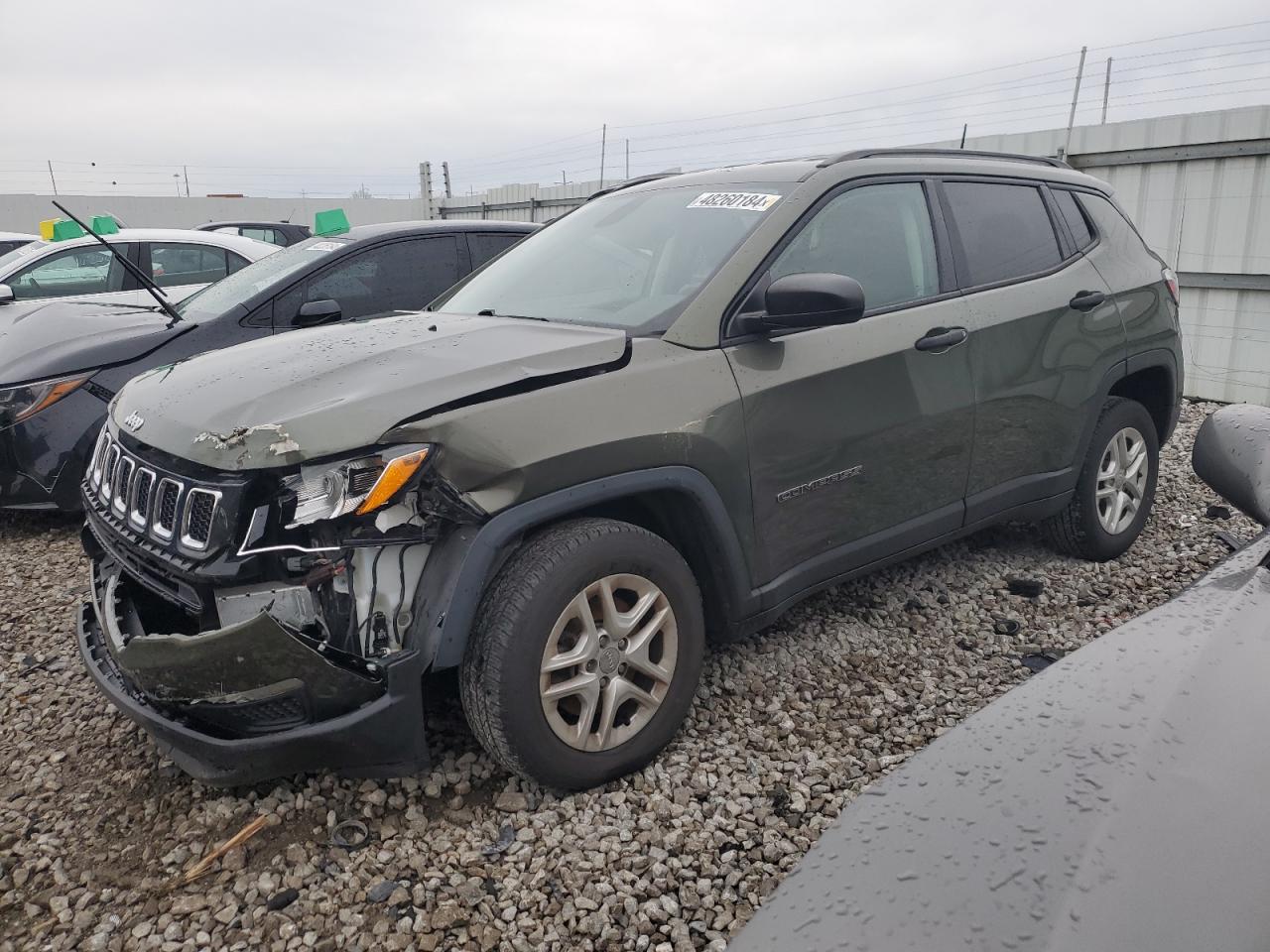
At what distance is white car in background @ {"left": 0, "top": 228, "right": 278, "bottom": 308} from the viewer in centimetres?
695

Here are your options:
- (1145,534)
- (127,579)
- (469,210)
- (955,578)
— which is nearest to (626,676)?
(127,579)

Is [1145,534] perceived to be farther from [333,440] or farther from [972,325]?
[333,440]

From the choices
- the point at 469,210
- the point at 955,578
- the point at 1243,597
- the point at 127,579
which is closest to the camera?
the point at 1243,597

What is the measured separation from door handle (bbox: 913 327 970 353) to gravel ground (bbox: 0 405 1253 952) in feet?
3.62

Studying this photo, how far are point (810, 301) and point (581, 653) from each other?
3.76ft

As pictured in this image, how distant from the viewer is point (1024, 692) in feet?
4.69

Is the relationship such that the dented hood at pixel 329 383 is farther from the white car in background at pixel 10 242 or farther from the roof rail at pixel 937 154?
the white car in background at pixel 10 242

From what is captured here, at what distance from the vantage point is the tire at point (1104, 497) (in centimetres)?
396

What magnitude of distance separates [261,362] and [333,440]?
0.64 meters

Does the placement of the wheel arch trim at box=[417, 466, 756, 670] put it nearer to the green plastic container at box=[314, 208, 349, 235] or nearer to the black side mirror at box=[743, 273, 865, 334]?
the black side mirror at box=[743, 273, 865, 334]

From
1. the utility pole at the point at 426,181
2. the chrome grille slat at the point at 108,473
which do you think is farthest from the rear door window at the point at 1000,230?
the utility pole at the point at 426,181

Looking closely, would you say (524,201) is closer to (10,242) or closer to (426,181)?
(426,181)

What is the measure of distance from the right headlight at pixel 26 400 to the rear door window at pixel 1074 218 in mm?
4676

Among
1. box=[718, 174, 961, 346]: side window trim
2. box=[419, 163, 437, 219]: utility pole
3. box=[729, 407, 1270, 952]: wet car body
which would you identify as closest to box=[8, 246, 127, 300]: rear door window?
box=[718, 174, 961, 346]: side window trim
